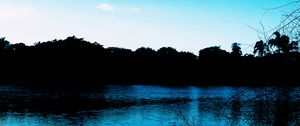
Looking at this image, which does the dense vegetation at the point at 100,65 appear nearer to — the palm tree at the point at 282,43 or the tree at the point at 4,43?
the tree at the point at 4,43

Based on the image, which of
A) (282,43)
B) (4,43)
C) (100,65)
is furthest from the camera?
(4,43)

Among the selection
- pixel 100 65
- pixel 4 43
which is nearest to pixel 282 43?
pixel 100 65

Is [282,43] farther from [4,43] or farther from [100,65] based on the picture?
[4,43]

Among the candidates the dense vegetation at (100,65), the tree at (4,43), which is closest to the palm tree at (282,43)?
the dense vegetation at (100,65)

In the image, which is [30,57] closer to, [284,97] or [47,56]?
[47,56]

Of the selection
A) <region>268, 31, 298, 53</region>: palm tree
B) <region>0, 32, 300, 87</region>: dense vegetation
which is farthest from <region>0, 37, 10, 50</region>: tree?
<region>268, 31, 298, 53</region>: palm tree

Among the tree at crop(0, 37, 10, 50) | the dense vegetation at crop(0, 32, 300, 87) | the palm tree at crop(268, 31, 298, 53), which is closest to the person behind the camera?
the palm tree at crop(268, 31, 298, 53)

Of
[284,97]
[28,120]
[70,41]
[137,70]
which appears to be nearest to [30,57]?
[70,41]

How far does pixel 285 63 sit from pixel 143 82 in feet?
421

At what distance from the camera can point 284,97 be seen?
16.9 feet

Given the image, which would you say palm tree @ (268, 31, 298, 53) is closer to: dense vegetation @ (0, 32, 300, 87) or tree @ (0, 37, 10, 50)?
dense vegetation @ (0, 32, 300, 87)

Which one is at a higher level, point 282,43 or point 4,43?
point 4,43

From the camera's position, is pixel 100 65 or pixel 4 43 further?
pixel 4 43

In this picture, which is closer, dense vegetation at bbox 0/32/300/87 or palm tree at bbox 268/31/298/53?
palm tree at bbox 268/31/298/53
